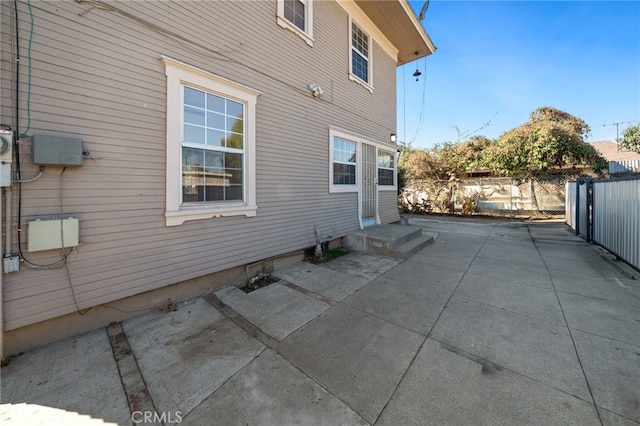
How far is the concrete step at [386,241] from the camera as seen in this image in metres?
5.32

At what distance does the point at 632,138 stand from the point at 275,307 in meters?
34.4

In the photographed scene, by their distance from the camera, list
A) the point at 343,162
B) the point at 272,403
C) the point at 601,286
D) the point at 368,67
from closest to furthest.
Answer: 1. the point at 272,403
2. the point at 601,286
3. the point at 343,162
4. the point at 368,67

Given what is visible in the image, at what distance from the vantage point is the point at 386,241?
17.6ft

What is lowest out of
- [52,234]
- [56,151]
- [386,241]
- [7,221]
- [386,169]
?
[386,241]

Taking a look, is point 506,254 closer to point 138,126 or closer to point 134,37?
point 138,126

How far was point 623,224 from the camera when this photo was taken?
4613mm

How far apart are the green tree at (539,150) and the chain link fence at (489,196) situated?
28.8 inches

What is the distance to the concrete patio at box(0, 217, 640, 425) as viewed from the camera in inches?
64.8

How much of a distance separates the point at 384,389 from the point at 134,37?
455 cm

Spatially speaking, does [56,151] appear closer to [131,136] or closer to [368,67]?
[131,136]

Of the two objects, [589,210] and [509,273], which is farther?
[589,210]

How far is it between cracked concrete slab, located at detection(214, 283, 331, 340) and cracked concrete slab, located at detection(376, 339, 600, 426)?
4.27ft

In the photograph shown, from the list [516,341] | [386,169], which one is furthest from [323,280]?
[386,169]

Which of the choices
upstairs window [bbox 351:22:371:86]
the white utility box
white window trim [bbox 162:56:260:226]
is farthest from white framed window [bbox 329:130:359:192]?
the white utility box
